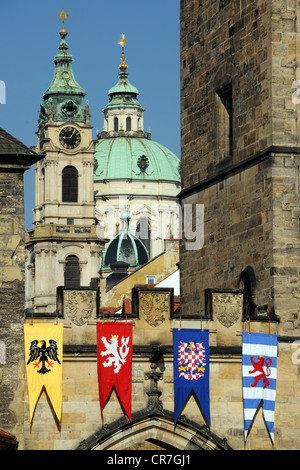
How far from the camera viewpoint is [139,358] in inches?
1270

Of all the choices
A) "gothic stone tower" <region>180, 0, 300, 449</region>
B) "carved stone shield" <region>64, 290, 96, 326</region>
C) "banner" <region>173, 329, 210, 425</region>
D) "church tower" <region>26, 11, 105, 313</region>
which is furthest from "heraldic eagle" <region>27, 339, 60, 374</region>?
"church tower" <region>26, 11, 105, 313</region>

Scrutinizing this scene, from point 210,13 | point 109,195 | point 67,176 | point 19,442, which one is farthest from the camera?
point 109,195

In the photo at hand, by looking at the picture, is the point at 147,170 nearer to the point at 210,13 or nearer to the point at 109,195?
the point at 109,195

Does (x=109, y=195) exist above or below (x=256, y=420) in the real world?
above

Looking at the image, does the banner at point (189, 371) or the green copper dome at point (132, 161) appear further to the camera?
the green copper dome at point (132, 161)

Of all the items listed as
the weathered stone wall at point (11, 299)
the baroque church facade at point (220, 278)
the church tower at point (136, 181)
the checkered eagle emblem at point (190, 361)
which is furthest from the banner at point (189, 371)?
the church tower at point (136, 181)

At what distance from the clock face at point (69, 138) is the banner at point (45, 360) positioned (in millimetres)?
137305

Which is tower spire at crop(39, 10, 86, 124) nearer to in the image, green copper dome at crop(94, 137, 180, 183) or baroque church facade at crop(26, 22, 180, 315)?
baroque church facade at crop(26, 22, 180, 315)

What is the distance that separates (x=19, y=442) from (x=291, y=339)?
5.60 m

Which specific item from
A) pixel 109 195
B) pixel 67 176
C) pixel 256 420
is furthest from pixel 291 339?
pixel 109 195

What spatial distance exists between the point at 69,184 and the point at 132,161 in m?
27.7

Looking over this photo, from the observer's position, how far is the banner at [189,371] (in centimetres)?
3225

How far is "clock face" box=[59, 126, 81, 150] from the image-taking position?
16875 cm

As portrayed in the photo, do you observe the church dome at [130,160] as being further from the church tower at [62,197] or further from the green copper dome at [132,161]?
the church tower at [62,197]
